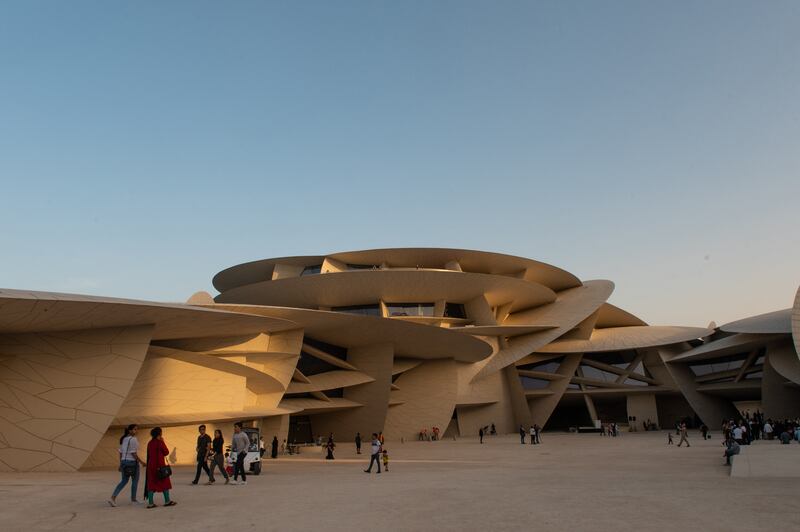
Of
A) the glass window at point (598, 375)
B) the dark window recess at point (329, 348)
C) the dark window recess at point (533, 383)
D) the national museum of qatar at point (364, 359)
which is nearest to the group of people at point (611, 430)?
the national museum of qatar at point (364, 359)

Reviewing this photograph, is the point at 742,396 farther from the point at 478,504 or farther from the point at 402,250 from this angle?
the point at 478,504

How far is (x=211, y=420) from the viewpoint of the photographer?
22016 mm

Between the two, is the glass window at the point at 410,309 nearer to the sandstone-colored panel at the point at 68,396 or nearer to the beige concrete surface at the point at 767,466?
the sandstone-colored panel at the point at 68,396

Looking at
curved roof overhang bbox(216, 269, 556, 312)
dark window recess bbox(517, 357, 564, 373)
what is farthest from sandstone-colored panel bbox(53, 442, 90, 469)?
dark window recess bbox(517, 357, 564, 373)

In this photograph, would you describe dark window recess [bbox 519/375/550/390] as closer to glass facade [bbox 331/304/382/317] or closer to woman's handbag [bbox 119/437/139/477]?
glass facade [bbox 331/304/382/317]

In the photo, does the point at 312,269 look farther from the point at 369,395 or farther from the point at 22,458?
the point at 22,458

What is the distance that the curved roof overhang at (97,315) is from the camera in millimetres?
13336

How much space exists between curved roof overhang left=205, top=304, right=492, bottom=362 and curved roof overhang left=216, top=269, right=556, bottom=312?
3989 millimetres

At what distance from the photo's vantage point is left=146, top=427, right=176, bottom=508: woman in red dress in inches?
348

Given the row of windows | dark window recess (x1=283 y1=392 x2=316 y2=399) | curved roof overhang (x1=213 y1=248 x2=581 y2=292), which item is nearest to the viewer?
dark window recess (x1=283 y1=392 x2=316 y2=399)

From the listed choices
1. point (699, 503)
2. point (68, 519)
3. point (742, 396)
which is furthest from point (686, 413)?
point (68, 519)

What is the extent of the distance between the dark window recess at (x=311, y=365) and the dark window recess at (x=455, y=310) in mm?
11065

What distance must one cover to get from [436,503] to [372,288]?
28193 mm

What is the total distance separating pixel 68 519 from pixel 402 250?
32.8m
